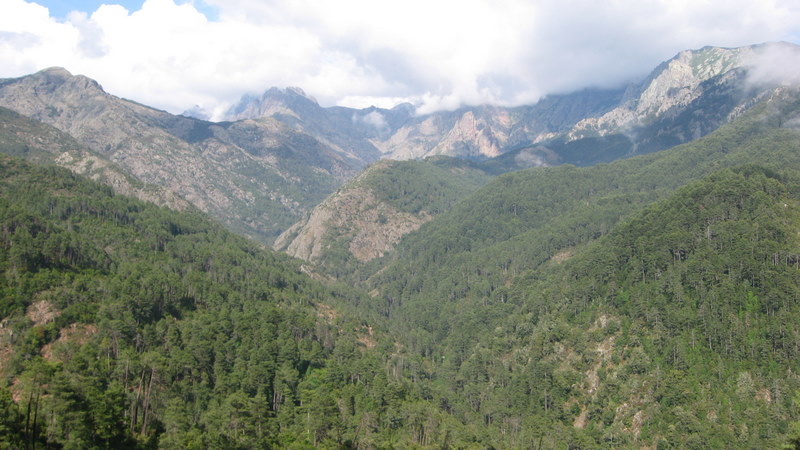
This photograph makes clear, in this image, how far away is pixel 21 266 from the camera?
145 meters

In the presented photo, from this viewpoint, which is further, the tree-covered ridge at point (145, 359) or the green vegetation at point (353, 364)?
the green vegetation at point (353, 364)

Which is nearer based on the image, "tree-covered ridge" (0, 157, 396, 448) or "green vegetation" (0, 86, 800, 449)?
"tree-covered ridge" (0, 157, 396, 448)

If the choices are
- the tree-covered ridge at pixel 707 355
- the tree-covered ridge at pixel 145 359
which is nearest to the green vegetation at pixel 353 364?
the tree-covered ridge at pixel 707 355

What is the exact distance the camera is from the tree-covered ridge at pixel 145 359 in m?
88.1

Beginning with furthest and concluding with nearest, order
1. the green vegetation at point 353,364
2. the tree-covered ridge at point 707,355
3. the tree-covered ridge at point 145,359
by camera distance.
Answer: the tree-covered ridge at point 707,355 < the green vegetation at point 353,364 < the tree-covered ridge at point 145,359

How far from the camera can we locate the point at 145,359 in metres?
127

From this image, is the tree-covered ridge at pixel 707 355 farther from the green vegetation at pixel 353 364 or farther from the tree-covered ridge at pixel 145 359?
the tree-covered ridge at pixel 145 359

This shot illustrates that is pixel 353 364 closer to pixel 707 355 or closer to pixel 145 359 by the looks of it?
pixel 145 359

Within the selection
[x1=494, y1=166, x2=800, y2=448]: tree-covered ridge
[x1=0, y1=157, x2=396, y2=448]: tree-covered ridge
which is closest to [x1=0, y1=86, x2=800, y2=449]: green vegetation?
[x1=494, y1=166, x2=800, y2=448]: tree-covered ridge

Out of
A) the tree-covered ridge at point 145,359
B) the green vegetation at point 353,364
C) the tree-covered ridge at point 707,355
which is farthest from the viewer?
the tree-covered ridge at point 707,355

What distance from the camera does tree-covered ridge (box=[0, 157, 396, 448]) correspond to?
8812 centimetres

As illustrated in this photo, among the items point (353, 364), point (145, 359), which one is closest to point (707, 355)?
point (353, 364)

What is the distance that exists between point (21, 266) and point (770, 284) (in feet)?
758

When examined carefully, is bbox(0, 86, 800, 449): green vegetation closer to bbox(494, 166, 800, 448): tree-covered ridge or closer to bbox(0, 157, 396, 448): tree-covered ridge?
bbox(494, 166, 800, 448): tree-covered ridge
